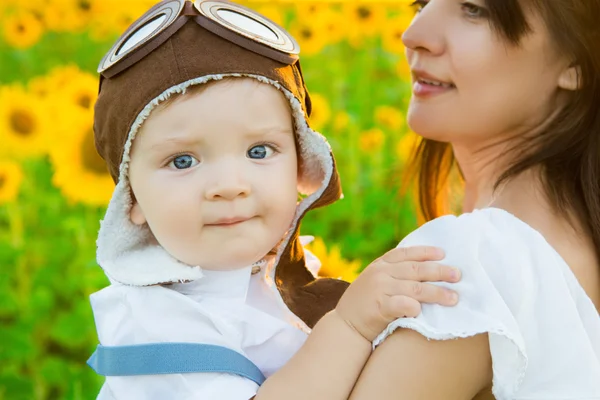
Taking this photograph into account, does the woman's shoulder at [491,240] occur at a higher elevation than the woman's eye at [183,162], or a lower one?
lower

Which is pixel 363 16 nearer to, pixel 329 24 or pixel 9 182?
pixel 329 24

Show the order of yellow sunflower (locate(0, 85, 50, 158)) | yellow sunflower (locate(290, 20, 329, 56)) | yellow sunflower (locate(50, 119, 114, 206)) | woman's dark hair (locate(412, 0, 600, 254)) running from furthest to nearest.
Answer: yellow sunflower (locate(290, 20, 329, 56))
yellow sunflower (locate(0, 85, 50, 158))
yellow sunflower (locate(50, 119, 114, 206))
woman's dark hair (locate(412, 0, 600, 254))

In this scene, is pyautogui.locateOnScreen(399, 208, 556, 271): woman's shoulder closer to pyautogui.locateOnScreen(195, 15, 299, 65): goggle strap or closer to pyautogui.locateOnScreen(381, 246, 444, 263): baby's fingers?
pyautogui.locateOnScreen(381, 246, 444, 263): baby's fingers

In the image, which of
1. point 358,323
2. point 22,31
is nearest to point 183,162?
point 358,323

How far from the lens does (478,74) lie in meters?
1.96

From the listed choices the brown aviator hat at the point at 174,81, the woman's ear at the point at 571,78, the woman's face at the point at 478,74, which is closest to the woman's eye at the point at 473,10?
the woman's face at the point at 478,74

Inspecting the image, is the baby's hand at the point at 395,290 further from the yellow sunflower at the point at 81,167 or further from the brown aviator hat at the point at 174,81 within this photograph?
the yellow sunflower at the point at 81,167

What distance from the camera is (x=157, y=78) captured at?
161 cm

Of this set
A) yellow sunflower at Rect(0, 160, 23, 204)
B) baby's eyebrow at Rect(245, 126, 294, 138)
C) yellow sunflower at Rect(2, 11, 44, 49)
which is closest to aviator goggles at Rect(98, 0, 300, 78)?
baby's eyebrow at Rect(245, 126, 294, 138)

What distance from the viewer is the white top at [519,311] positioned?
1578mm

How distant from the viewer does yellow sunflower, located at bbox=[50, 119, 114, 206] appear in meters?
2.69

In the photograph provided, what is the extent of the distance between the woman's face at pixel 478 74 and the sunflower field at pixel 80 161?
0.56m

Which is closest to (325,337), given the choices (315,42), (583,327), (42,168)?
(583,327)

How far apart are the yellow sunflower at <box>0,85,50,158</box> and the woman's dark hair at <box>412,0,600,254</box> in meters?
1.59
